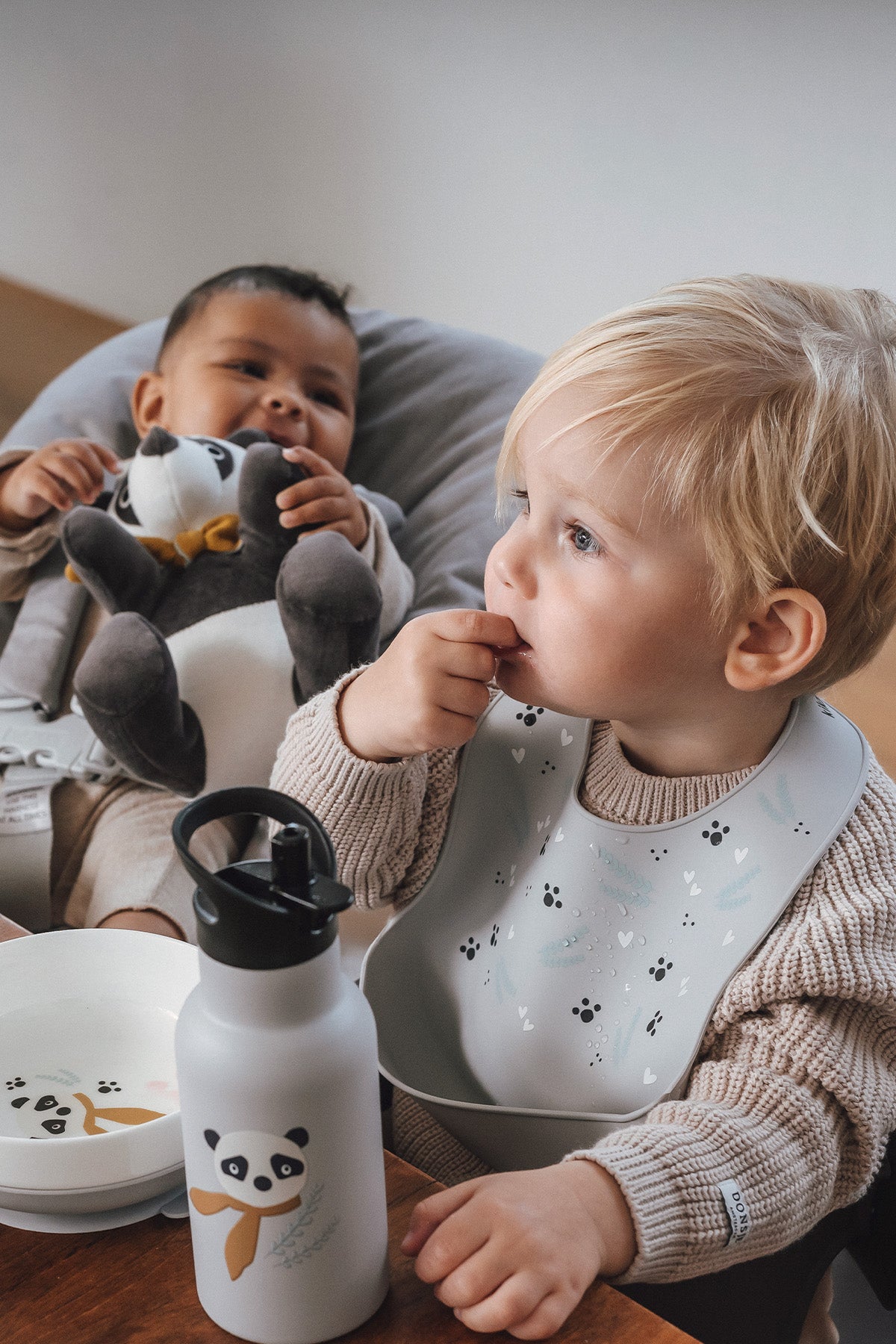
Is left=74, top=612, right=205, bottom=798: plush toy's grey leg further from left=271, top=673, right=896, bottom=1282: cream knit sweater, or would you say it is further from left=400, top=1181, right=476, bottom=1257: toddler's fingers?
left=400, top=1181, right=476, bottom=1257: toddler's fingers

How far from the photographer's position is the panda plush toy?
1.07 meters

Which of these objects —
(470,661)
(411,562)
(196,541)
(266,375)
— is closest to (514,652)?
(470,661)

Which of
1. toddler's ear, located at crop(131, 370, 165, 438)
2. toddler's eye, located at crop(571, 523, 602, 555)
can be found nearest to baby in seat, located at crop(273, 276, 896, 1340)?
toddler's eye, located at crop(571, 523, 602, 555)

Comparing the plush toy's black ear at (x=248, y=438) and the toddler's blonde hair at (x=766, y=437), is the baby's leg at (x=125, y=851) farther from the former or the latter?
the toddler's blonde hair at (x=766, y=437)

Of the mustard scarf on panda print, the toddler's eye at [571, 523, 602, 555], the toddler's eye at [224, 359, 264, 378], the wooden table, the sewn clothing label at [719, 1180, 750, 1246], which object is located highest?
the toddler's eye at [571, 523, 602, 555]

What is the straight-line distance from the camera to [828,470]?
654 mm

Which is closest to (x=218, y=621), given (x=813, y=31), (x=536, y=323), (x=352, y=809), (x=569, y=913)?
(x=352, y=809)

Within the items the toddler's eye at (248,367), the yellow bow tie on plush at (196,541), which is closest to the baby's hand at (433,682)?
A: the yellow bow tie on plush at (196,541)

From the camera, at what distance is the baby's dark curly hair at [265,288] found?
148 centimetres

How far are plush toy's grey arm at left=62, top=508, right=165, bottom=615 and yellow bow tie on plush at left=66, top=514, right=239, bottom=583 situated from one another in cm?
2

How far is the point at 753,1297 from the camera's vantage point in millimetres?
740

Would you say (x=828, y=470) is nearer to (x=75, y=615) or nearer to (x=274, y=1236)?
(x=274, y=1236)

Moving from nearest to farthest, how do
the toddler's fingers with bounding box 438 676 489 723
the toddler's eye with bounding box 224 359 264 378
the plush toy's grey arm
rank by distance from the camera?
the toddler's fingers with bounding box 438 676 489 723 < the plush toy's grey arm < the toddler's eye with bounding box 224 359 264 378

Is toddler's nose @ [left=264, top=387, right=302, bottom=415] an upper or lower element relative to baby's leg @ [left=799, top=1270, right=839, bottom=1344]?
upper
